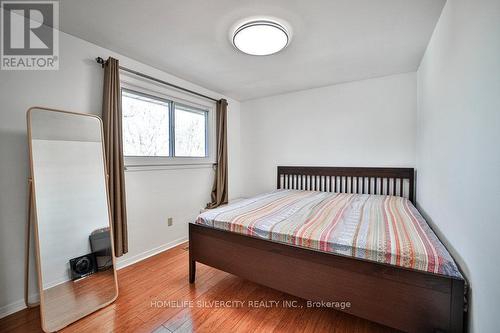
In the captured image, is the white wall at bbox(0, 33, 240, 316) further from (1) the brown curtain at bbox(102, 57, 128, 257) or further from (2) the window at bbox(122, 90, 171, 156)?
(2) the window at bbox(122, 90, 171, 156)

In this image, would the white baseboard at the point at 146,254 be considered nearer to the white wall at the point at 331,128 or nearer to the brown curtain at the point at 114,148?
the brown curtain at the point at 114,148

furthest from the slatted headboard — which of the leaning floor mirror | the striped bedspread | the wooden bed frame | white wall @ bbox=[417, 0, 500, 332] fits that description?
the leaning floor mirror

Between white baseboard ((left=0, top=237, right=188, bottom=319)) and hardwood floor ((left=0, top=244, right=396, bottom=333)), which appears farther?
white baseboard ((left=0, top=237, right=188, bottom=319))

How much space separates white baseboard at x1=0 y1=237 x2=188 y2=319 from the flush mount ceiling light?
2.60 m

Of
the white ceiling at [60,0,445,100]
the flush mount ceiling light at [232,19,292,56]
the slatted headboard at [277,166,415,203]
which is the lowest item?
the slatted headboard at [277,166,415,203]

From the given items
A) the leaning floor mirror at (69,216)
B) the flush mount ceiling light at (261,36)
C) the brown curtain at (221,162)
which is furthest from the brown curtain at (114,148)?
the brown curtain at (221,162)

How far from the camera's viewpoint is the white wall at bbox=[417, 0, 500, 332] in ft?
2.76

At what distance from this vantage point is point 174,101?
9.74 feet

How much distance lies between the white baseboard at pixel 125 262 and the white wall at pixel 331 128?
175 cm

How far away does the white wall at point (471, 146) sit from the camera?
2.76ft

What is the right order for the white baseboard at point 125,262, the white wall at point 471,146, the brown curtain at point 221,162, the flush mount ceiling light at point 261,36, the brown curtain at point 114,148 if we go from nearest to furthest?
the white wall at point 471,146 < the white baseboard at point 125,262 < the flush mount ceiling light at point 261,36 < the brown curtain at point 114,148 < the brown curtain at point 221,162

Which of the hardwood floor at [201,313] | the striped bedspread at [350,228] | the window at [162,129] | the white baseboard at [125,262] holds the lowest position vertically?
the hardwood floor at [201,313]

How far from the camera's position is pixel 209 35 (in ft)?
6.38

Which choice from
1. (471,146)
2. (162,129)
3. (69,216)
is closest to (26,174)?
(69,216)
